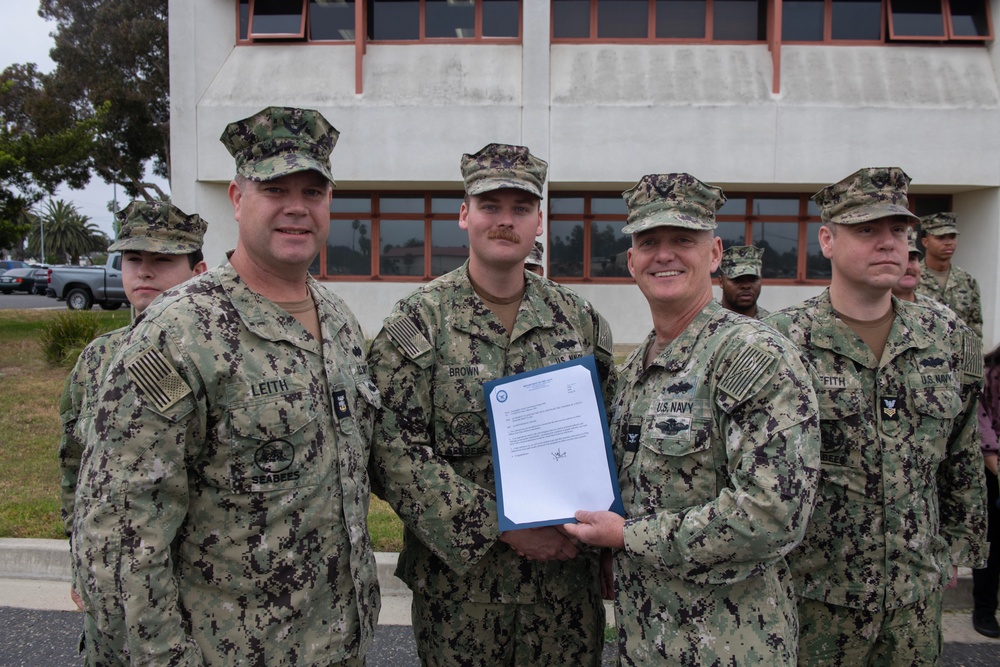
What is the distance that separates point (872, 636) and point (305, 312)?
241 cm

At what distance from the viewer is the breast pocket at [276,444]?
200 cm

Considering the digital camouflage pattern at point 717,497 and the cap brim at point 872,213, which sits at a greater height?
the cap brim at point 872,213

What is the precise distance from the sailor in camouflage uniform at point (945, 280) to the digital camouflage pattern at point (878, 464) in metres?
4.25

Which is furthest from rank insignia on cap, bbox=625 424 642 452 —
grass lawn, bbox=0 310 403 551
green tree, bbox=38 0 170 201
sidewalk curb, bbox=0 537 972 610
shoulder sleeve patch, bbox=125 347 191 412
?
green tree, bbox=38 0 170 201

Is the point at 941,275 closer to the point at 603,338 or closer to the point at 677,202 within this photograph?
the point at 603,338

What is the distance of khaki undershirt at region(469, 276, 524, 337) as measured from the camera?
2.84 meters

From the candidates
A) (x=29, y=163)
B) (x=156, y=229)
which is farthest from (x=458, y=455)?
(x=29, y=163)

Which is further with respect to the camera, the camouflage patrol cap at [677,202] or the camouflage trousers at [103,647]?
the camouflage patrol cap at [677,202]

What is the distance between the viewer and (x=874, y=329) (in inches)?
106

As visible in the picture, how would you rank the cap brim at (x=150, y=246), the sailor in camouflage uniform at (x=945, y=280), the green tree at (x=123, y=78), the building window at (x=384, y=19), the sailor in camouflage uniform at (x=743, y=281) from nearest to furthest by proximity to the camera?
the cap brim at (x=150, y=246) → the sailor in camouflage uniform at (x=743, y=281) → the sailor in camouflage uniform at (x=945, y=280) → the building window at (x=384, y=19) → the green tree at (x=123, y=78)

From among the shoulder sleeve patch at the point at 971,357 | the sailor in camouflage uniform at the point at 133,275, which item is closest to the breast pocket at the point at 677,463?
the shoulder sleeve patch at the point at 971,357

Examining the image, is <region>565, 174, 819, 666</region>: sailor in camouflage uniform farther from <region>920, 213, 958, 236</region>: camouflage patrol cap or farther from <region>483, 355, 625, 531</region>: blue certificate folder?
<region>920, 213, 958, 236</region>: camouflage patrol cap

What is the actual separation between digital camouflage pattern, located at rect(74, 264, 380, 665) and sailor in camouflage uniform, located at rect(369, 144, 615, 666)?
0.33m

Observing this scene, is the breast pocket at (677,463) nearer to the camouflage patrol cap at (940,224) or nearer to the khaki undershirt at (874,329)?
the khaki undershirt at (874,329)
